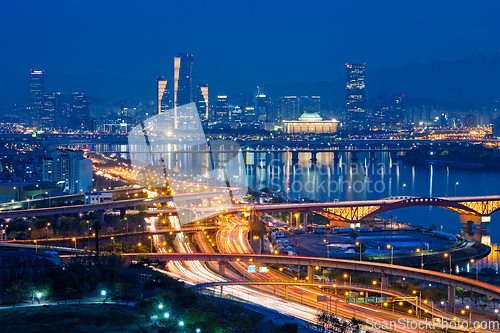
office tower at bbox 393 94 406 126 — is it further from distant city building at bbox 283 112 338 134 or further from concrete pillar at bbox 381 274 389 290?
concrete pillar at bbox 381 274 389 290

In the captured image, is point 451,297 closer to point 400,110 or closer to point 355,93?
point 355,93

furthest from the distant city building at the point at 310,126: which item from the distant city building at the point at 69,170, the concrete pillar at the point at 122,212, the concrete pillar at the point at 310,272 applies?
the concrete pillar at the point at 310,272

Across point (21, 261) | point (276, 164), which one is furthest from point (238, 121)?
point (21, 261)

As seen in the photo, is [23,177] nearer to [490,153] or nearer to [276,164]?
[276,164]

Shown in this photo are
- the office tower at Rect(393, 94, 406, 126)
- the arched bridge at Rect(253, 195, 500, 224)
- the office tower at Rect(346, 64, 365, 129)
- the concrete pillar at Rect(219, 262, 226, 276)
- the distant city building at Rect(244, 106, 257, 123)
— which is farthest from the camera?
the office tower at Rect(393, 94, 406, 126)

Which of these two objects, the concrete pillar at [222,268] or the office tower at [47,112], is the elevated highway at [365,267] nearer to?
the concrete pillar at [222,268]

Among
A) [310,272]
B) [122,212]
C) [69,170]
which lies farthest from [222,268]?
[69,170]

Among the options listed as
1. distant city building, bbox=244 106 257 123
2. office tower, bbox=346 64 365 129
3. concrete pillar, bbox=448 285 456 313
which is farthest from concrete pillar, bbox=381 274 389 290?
office tower, bbox=346 64 365 129
